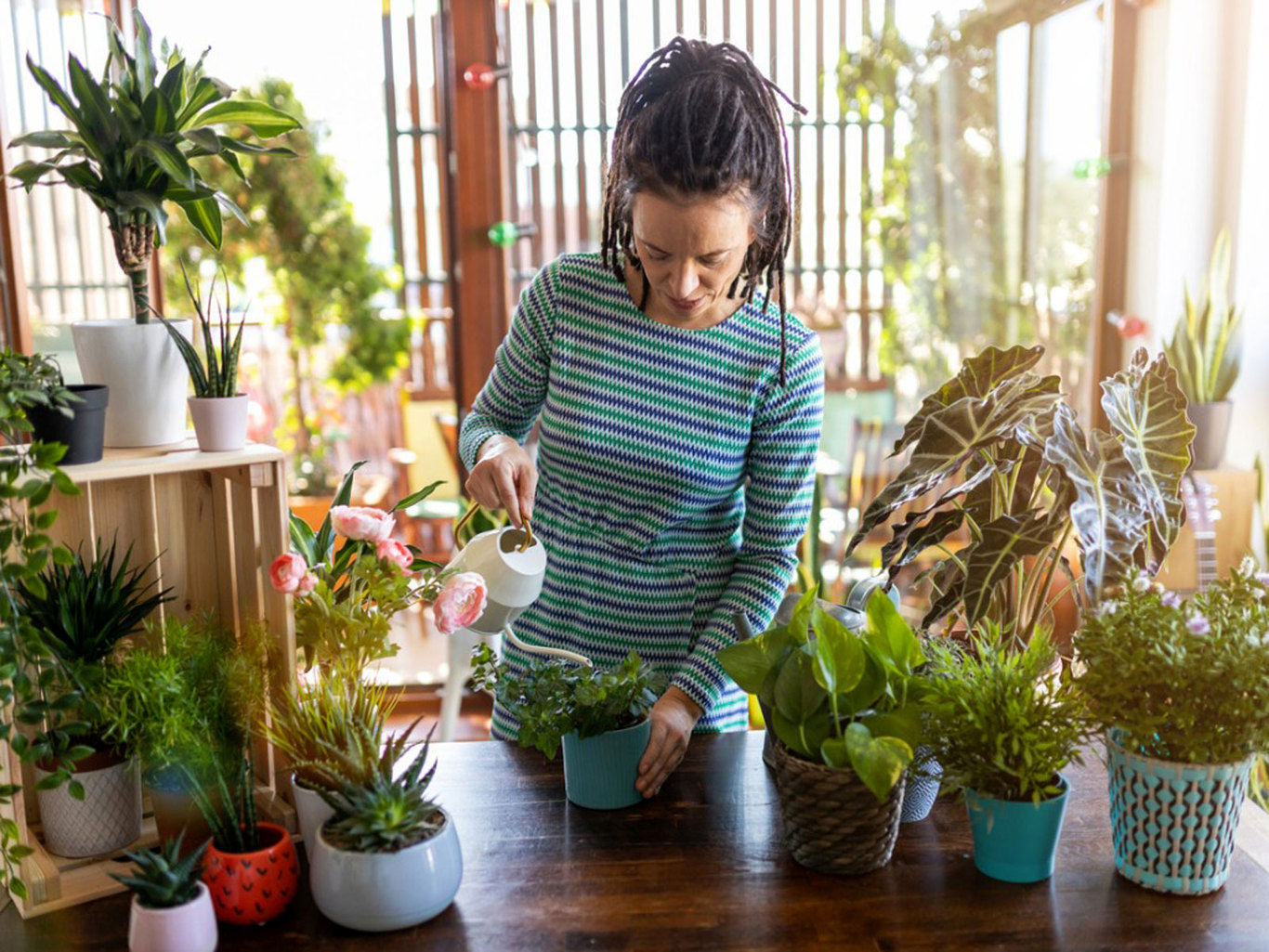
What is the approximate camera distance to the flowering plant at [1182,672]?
3.64 ft

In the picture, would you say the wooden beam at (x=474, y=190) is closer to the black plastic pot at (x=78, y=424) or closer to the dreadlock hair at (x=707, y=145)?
the dreadlock hair at (x=707, y=145)

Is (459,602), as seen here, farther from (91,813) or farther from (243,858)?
A: (91,813)

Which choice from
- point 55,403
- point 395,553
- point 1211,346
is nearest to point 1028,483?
point 395,553

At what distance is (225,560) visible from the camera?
1.37m

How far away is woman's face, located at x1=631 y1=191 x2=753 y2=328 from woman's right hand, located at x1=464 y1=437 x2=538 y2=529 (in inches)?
10.8

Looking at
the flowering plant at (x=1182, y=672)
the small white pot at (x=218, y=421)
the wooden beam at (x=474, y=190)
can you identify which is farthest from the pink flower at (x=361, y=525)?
the wooden beam at (x=474, y=190)

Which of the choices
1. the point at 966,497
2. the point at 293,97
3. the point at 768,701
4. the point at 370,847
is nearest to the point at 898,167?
the point at 293,97

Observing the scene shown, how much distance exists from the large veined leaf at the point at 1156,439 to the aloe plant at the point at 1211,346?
1.92m

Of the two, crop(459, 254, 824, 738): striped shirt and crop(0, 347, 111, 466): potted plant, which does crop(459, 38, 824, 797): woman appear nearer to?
crop(459, 254, 824, 738): striped shirt

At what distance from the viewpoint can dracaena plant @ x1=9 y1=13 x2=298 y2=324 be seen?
1.20 m

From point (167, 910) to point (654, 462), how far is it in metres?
0.81

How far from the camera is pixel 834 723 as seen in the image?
3.96 feet

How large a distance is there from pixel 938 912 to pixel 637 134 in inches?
37.1

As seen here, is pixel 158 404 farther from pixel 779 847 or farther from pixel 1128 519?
pixel 1128 519
